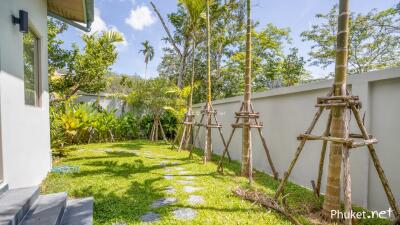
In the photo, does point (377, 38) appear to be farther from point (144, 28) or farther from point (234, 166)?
point (144, 28)

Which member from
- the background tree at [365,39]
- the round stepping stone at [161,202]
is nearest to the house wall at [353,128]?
the round stepping stone at [161,202]

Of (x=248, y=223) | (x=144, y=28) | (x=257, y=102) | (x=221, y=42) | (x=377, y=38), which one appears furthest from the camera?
(x=144, y=28)

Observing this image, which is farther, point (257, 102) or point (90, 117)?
point (90, 117)

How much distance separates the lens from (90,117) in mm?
11828

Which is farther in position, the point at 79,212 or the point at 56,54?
the point at 56,54

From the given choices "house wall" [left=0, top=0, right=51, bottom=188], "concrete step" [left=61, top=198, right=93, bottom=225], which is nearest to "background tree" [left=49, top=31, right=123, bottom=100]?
"house wall" [left=0, top=0, right=51, bottom=188]

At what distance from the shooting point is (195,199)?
421 cm

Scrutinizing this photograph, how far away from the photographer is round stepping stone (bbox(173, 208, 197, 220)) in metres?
3.43

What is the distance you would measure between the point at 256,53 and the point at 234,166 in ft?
40.4

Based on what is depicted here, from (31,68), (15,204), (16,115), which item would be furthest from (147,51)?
(15,204)

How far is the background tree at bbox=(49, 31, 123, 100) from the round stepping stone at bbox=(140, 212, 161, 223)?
24.8ft

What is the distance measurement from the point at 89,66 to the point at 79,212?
7.34 meters

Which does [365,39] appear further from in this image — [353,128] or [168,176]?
[168,176]

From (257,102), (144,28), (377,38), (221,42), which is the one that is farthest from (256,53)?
(257,102)
